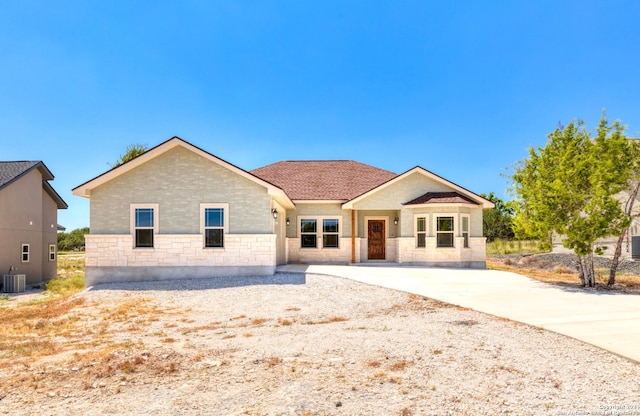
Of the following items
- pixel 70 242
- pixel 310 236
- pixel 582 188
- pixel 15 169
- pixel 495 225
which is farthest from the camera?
pixel 70 242

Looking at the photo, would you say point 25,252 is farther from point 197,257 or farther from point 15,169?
point 197,257

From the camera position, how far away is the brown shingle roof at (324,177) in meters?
21.9

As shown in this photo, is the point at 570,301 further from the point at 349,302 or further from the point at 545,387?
the point at 545,387

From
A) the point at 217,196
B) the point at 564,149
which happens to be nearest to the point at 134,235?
the point at 217,196

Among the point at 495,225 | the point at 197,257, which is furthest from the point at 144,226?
the point at 495,225

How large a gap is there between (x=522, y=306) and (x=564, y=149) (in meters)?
7.00

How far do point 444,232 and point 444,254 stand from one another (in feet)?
3.38

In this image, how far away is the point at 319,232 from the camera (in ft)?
70.1

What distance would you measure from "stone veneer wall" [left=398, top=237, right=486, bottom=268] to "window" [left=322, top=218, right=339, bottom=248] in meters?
3.34

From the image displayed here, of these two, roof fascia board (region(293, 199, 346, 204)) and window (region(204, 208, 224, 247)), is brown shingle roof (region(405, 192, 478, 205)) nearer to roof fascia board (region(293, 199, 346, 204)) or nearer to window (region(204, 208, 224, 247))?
roof fascia board (region(293, 199, 346, 204))

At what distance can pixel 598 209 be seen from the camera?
1316cm

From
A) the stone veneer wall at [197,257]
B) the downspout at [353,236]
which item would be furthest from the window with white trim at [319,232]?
the stone veneer wall at [197,257]

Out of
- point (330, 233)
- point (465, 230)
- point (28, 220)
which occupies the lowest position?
point (330, 233)

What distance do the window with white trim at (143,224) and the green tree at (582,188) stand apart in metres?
13.7
